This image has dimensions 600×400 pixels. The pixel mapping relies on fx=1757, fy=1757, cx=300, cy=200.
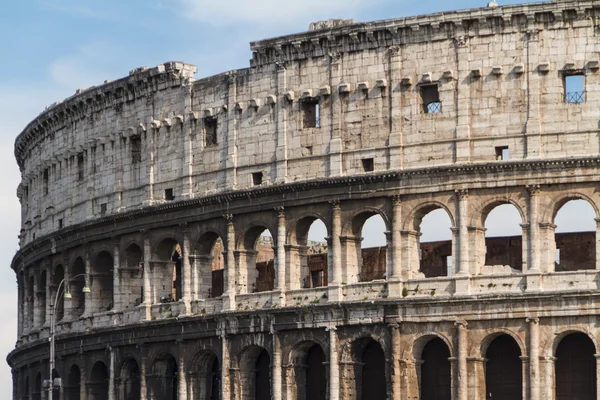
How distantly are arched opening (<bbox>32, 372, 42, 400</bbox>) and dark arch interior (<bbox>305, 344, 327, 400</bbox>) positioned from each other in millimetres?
20728

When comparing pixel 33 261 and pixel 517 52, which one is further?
pixel 33 261

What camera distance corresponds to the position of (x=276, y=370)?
73.8 meters

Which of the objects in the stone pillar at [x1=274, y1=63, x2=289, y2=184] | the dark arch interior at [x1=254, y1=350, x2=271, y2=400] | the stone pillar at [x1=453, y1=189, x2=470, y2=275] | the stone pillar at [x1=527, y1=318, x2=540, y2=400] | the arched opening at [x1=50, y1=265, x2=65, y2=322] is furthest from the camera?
the arched opening at [x1=50, y1=265, x2=65, y2=322]

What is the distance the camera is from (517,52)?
69875 millimetres

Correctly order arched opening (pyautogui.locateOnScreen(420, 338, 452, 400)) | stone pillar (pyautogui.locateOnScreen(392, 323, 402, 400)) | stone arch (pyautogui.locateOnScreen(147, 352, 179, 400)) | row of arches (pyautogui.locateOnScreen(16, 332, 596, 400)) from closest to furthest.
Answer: row of arches (pyautogui.locateOnScreen(16, 332, 596, 400)) < stone pillar (pyautogui.locateOnScreen(392, 323, 402, 400)) < arched opening (pyautogui.locateOnScreen(420, 338, 452, 400)) < stone arch (pyautogui.locateOnScreen(147, 352, 179, 400))

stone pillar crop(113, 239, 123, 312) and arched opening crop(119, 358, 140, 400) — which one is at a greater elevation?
stone pillar crop(113, 239, 123, 312)

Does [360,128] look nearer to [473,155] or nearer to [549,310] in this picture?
[473,155]

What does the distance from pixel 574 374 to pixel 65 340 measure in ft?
93.3

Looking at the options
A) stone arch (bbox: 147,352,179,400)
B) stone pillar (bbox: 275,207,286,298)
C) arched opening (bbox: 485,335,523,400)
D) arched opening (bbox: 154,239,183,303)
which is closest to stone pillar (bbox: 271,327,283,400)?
stone pillar (bbox: 275,207,286,298)

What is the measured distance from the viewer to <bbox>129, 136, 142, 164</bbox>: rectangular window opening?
8225cm

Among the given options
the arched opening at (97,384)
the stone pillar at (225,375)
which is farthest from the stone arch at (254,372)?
the arched opening at (97,384)

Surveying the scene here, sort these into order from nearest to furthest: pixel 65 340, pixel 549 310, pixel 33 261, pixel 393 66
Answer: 1. pixel 549 310
2. pixel 393 66
3. pixel 65 340
4. pixel 33 261

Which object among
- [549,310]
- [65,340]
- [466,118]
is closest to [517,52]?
[466,118]

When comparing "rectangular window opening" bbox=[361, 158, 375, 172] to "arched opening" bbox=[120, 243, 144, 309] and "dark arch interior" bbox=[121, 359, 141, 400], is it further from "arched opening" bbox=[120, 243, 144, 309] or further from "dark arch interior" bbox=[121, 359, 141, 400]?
"dark arch interior" bbox=[121, 359, 141, 400]
